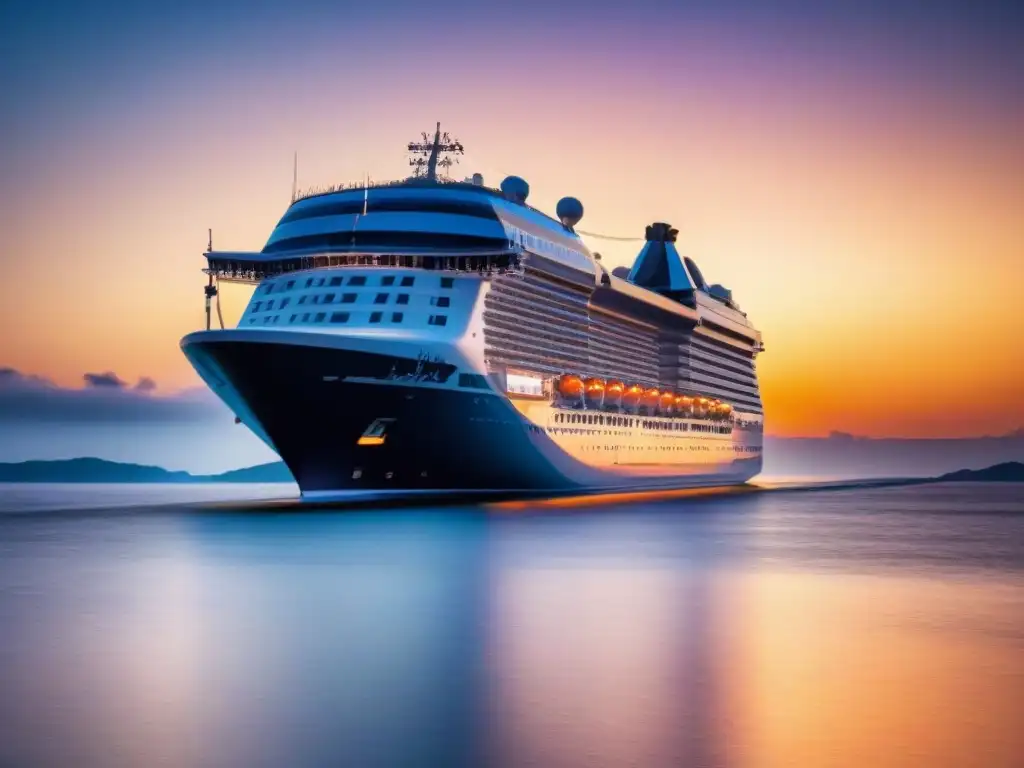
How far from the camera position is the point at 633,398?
2891 inches

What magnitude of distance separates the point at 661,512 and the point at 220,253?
80.4 ft

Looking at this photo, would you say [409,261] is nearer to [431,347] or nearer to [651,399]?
[431,347]

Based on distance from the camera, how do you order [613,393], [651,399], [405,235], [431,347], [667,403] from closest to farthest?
[431,347]
[405,235]
[613,393]
[651,399]
[667,403]

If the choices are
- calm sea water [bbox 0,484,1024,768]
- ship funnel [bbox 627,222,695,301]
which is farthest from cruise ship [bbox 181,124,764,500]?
ship funnel [bbox 627,222,695,301]

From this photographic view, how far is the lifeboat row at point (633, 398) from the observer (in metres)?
61.9

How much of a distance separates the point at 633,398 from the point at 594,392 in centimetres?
809

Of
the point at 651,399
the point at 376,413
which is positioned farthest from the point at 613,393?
the point at 376,413

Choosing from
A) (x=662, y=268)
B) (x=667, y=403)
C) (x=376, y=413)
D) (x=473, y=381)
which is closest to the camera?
(x=376, y=413)

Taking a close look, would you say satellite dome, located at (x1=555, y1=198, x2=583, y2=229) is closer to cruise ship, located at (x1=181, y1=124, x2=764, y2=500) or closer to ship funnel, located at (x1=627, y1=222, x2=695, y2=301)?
cruise ship, located at (x1=181, y1=124, x2=764, y2=500)

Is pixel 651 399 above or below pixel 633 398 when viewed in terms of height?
above

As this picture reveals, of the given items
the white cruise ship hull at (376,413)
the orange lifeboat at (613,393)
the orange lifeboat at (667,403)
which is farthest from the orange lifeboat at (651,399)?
the white cruise ship hull at (376,413)

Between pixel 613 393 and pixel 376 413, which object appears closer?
pixel 376 413

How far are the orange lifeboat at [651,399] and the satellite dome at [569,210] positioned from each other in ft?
40.1

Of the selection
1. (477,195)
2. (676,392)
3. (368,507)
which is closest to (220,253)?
(477,195)
